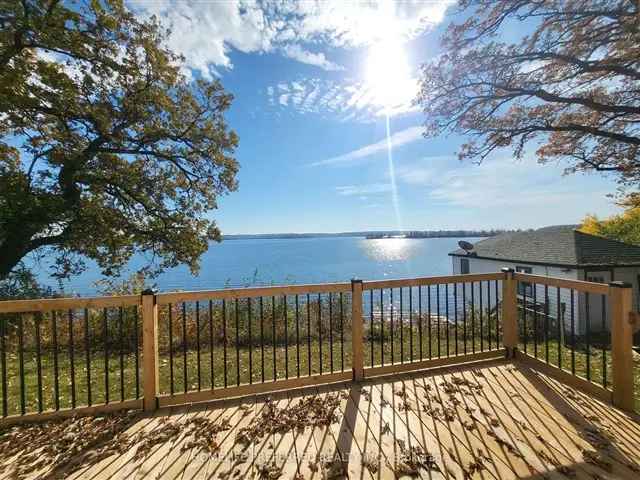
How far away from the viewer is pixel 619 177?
23.1 feet

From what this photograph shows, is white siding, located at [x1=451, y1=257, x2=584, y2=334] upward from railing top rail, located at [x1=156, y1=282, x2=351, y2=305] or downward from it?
downward

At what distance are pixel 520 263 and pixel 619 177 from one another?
236 inches

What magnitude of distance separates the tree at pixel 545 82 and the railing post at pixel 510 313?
4.28 meters

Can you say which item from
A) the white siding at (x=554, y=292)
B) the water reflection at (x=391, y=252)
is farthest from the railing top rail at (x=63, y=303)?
the water reflection at (x=391, y=252)

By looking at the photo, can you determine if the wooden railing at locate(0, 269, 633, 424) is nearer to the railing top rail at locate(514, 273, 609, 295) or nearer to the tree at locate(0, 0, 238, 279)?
the railing top rail at locate(514, 273, 609, 295)

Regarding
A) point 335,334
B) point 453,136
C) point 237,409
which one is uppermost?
point 453,136

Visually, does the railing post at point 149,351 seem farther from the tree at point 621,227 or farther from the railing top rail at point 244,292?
the tree at point 621,227

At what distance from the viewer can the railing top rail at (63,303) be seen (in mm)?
2305

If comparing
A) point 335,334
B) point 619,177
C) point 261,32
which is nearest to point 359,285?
point 335,334

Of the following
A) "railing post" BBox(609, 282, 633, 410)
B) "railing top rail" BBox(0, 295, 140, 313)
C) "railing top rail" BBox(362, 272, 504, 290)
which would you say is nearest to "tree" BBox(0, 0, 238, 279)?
"railing top rail" BBox(0, 295, 140, 313)

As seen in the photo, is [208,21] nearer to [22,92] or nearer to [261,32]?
[261,32]

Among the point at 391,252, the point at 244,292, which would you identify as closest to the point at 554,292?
the point at 244,292

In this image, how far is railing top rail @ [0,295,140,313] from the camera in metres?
2.31

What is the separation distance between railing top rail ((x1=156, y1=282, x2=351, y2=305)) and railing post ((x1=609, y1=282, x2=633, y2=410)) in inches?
93.1
